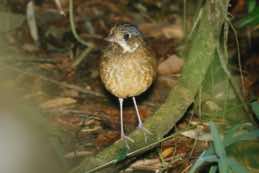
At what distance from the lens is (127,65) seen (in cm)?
597

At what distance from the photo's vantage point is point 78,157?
230 inches

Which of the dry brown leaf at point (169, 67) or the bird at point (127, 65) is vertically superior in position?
the bird at point (127, 65)

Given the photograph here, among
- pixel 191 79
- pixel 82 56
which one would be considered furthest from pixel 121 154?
pixel 82 56

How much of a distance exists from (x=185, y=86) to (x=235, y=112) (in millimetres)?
501

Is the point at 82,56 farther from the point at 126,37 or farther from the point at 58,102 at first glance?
the point at 126,37

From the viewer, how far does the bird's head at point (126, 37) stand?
5.81 m

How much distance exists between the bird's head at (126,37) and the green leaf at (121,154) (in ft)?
3.12

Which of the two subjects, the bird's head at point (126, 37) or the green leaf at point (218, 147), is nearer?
the green leaf at point (218, 147)

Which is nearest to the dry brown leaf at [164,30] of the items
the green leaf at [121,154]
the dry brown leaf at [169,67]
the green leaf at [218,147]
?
the dry brown leaf at [169,67]

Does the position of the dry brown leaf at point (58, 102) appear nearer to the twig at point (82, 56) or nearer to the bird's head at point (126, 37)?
the twig at point (82, 56)

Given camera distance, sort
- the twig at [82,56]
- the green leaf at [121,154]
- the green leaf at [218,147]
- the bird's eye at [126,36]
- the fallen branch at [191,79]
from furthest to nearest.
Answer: the twig at [82,56], the bird's eye at [126,36], the fallen branch at [191,79], the green leaf at [121,154], the green leaf at [218,147]

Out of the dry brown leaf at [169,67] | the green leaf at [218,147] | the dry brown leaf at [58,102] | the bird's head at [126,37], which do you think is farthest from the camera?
the dry brown leaf at [169,67]

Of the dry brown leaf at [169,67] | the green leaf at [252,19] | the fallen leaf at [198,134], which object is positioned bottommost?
the fallen leaf at [198,134]

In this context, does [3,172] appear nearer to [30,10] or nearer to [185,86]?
[185,86]
